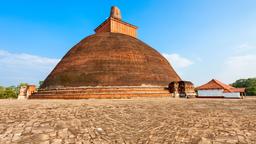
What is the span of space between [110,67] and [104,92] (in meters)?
3.23

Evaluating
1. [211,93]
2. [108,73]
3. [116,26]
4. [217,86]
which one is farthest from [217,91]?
[116,26]

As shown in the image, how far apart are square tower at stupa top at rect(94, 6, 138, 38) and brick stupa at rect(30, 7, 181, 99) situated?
3.84 m

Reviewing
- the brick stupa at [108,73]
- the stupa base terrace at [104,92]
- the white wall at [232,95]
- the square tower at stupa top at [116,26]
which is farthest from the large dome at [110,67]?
the white wall at [232,95]

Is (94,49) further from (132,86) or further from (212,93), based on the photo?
(212,93)

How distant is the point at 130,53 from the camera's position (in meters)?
19.6

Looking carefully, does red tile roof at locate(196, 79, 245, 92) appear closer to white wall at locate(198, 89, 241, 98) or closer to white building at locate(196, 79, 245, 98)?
white building at locate(196, 79, 245, 98)

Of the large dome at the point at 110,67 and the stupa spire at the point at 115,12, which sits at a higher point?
the stupa spire at the point at 115,12

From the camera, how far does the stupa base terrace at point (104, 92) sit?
1582 cm

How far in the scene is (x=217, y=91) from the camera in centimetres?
2334

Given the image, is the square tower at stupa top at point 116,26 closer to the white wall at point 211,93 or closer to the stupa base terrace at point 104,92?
the stupa base terrace at point 104,92

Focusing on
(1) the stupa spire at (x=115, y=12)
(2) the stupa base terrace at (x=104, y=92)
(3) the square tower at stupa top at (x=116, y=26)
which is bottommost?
(2) the stupa base terrace at (x=104, y=92)

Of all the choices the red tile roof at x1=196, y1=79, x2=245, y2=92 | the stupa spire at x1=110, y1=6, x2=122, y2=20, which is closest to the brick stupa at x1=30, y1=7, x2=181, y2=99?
the stupa spire at x1=110, y1=6, x2=122, y2=20

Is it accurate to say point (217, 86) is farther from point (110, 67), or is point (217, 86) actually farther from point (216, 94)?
point (110, 67)

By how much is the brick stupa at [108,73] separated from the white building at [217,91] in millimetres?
7253
